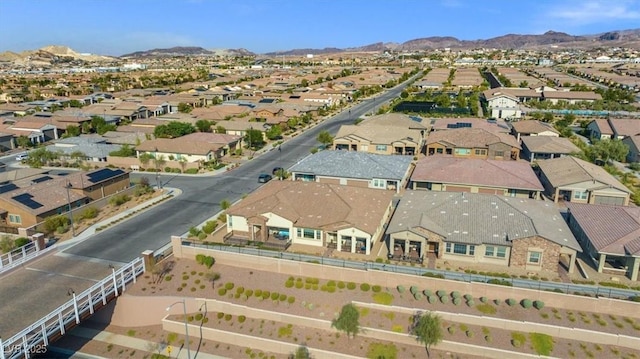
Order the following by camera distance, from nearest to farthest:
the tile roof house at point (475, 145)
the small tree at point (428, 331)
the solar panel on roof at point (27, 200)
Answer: the small tree at point (428, 331)
the solar panel on roof at point (27, 200)
the tile roof house at point (475, 145)

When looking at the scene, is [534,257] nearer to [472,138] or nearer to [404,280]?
[404,280]

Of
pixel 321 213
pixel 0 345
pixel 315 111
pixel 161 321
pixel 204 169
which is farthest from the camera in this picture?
pixel 315 111

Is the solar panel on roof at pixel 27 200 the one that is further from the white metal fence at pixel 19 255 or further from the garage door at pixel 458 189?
the garage door at pixel 458 189

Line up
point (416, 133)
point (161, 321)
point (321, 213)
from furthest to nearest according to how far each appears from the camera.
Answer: point (416, 133) < point (321, 213) < point (161, 321)

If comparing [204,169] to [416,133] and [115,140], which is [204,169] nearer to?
[115,140]

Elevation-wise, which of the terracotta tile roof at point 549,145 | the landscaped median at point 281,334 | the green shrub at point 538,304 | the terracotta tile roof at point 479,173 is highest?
the terracotta tile roof at point 549,145

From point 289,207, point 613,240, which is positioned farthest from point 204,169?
point 613,240

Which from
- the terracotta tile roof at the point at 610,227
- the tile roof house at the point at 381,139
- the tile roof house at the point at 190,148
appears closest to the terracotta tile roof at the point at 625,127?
the tile roof house at the point at 381,139

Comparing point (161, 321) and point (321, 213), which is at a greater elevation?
point (321, 213)
